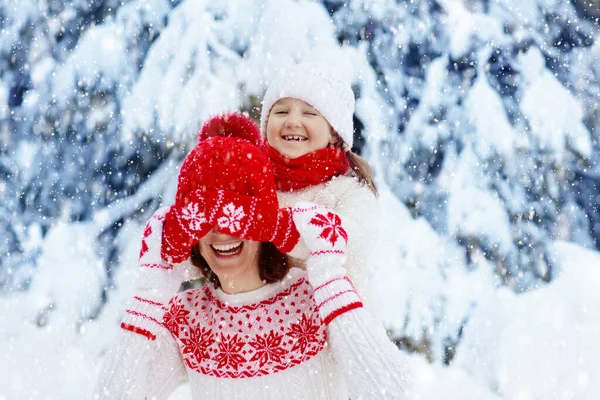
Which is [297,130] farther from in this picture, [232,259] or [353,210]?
[232,259]

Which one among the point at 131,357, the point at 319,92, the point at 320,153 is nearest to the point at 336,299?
the point at 131,357

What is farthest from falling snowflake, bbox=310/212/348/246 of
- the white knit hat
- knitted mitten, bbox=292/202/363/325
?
the white knit hat

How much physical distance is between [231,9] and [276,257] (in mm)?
2708

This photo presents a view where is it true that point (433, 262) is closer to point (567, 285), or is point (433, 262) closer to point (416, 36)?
point (567, 285)

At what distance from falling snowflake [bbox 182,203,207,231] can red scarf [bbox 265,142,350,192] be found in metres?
0.52

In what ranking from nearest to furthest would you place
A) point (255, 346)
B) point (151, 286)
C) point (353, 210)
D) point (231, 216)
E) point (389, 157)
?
1. point (231, 216)
2. point (151, 286)
3. point (255, 346)
4. point (353, 210)
5. point (389, 157)

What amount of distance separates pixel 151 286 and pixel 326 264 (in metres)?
0.45

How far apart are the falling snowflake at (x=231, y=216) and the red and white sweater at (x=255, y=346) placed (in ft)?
0.89

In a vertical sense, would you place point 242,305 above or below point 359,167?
below

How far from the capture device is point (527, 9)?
14.0ft

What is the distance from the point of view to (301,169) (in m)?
1.89

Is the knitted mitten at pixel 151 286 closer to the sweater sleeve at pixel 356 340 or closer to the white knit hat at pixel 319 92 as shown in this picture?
the sweater sleeve at pixel 356 340

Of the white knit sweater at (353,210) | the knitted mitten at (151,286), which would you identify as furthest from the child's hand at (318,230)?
the knitted mitten at (151,286)

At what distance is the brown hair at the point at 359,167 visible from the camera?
1.99 m
